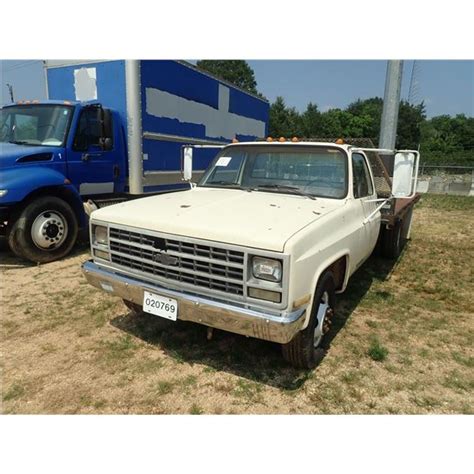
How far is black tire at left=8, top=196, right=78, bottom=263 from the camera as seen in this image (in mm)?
5719

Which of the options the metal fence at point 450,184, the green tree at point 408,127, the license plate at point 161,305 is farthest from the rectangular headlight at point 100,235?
the green tree at point 408,127

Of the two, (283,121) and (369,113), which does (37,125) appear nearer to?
(283,121)

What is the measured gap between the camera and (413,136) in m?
62.4

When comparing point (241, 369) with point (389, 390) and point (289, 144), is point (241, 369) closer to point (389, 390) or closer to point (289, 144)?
point (389, 390)

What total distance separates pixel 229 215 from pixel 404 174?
1967mm

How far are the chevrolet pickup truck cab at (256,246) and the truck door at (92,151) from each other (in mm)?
3112

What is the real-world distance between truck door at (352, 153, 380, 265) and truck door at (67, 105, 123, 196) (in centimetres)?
436

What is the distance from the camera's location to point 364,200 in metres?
4.22

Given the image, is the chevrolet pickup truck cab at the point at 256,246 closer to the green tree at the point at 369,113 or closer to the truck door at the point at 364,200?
the truck door at the point at 364,200

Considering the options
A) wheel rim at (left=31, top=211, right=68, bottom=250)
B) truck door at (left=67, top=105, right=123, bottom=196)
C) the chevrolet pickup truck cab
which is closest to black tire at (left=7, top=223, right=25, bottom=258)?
wheel rim at (left=31, top=211, right=68, bottom=250)

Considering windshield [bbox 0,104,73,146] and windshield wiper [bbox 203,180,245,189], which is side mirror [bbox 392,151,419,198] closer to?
windshield wiper [bbox 203,180,245,189]

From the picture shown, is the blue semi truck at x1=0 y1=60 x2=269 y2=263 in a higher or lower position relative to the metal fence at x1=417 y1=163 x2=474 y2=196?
higher

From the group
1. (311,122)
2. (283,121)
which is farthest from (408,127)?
(283,121)

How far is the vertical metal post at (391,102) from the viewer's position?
27.5 feet
